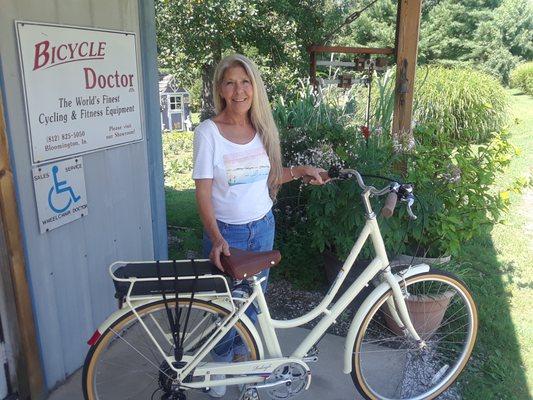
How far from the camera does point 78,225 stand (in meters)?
2.58

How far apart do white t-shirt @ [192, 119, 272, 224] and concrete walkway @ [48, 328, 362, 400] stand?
3.40ft

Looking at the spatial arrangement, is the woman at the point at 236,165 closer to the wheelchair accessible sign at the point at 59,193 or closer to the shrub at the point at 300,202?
the wheelchair accessible sign at the point at 59,193

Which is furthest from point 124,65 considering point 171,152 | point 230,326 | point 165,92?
point 165,92

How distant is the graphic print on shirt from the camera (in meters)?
2.19

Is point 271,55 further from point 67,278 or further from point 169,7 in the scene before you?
point 67,278

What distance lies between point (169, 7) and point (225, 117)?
893 cm

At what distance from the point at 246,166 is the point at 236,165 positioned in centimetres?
5

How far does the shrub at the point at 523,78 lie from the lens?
22.8m

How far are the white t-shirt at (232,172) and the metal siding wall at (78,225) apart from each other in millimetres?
797

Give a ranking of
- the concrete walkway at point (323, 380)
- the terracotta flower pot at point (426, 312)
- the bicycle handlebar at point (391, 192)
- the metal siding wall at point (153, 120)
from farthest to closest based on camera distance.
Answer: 1. the metal siding wall at point (153, 120)
2. the terracotta flower pot at point (426, 312)
3. the concrete walkway at point (323, 380)
4. the bicycle handlebar at point (391, 192)

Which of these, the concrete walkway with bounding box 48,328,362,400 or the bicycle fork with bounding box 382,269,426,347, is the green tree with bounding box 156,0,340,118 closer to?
the concrete walkway with bounding box 48,328,362,400

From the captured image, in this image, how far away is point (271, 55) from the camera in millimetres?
11414

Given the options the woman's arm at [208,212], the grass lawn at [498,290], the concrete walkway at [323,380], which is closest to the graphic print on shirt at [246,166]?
the woman's arm at [208,212]

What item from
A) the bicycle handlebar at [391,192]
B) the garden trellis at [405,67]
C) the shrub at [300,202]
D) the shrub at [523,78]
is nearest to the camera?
the bicycle handlebar at [391,192]
